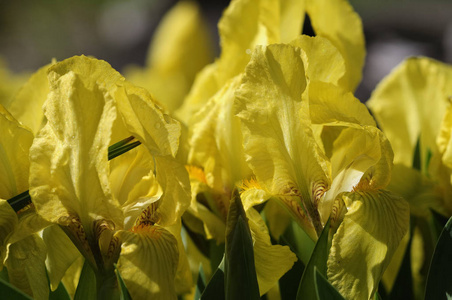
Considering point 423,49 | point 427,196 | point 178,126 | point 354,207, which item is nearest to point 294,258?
point 354,207

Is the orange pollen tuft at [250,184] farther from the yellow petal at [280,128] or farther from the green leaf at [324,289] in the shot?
the green leaf at [324,289]

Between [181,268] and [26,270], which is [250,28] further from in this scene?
[26,270]

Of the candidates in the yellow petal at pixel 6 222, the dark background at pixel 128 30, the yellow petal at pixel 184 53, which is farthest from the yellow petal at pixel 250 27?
the dark background at pixel 128 30

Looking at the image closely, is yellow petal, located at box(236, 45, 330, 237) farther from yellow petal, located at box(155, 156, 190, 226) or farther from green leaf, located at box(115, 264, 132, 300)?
green leaf, located at box(115, 264, 132, 300)

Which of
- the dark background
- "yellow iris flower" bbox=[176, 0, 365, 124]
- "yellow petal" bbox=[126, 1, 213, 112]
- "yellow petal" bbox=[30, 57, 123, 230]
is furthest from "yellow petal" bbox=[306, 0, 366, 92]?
the dark background

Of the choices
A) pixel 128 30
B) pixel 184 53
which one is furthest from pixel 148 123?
pixel 128 30

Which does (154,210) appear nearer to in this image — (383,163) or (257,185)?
(257,185)
